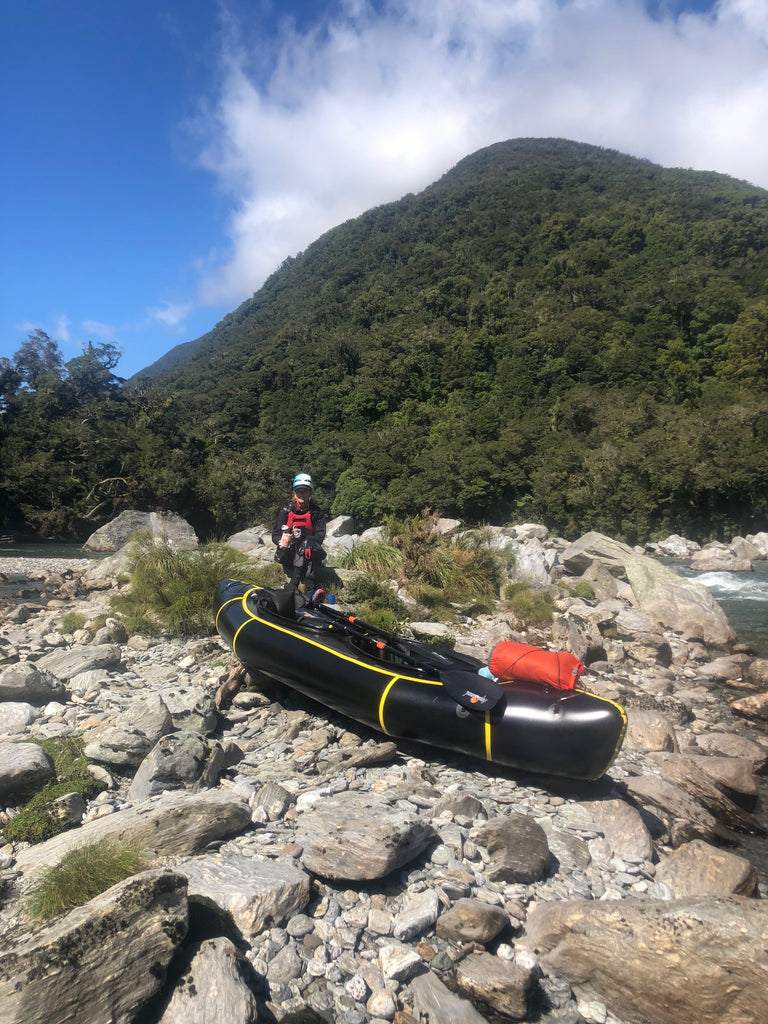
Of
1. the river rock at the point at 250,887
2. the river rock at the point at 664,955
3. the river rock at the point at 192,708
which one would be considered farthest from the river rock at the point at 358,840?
the river rock at the point at 192,708

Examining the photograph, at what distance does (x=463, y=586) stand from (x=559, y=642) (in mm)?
2260

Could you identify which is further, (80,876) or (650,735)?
(650,735)

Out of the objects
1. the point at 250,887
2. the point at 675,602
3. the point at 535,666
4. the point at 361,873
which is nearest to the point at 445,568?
the point at 675,602

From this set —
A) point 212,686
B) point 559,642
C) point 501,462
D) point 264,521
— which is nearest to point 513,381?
point 501,462

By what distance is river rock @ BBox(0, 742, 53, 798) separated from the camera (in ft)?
12.6

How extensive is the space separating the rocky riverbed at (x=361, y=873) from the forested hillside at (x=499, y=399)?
2726 centimetres

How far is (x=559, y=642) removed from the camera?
8.73 m

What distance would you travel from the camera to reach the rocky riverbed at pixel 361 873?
8.35 ft

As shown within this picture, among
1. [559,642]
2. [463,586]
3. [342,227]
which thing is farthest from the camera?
[342,227]

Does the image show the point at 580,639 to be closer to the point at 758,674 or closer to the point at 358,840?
the point at 758,674

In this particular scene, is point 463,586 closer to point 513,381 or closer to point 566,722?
point 566,722

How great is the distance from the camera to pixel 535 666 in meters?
4.80

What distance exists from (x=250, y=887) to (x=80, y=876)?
34.2 inches

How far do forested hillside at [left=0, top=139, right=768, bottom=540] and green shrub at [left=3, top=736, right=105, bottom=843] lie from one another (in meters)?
28.2
